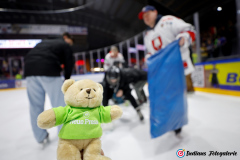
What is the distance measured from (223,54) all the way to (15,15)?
323 cm

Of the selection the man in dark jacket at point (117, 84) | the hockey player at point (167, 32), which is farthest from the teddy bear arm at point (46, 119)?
the hockey player at point (167, 32)

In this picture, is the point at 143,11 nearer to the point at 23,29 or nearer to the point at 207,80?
the point at 23,29

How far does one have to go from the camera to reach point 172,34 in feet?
3.67

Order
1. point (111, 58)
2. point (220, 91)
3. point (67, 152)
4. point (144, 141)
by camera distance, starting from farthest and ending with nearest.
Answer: point (220, 91) → point (111, 58) → point (144, 141) → point (67, 152)

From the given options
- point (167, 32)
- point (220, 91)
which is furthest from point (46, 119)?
point (220, 91)

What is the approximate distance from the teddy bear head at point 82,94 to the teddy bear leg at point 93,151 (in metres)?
0.13

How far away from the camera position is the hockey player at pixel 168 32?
A: 102cm

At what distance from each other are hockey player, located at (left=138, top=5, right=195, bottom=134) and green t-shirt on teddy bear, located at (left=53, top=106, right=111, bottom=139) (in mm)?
778

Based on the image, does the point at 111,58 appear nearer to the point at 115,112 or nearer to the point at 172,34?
the point at 172,34

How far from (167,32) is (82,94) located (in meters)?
0.97

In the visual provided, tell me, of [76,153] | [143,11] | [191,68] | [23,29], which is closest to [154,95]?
[191,68]

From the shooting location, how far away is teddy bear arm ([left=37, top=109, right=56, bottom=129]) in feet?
1.39

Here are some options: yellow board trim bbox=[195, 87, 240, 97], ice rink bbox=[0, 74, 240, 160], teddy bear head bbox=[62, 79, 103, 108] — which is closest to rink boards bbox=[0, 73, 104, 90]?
teddy bear head bbox=[62, 79, 103, 108]

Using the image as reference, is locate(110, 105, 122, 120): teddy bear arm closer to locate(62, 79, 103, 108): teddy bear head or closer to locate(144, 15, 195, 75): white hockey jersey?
locate(62, 79, 103, 108): teddy bear head
